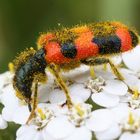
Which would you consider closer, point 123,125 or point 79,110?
point 123,125

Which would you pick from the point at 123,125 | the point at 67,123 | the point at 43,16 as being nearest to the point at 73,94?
the point at 67,123

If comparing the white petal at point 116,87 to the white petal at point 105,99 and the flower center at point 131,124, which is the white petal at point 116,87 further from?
the flower center at point 131,124

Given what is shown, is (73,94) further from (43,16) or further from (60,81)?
(43,16)

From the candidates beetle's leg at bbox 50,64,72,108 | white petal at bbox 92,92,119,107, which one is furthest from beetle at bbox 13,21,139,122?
white petal at bbox 92,92,119,107

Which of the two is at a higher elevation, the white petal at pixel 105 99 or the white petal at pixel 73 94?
the white petal at pixel 73 94

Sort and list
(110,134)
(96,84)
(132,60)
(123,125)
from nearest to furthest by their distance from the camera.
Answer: (110,134) → (123,125) → (96,84) → (132,60)

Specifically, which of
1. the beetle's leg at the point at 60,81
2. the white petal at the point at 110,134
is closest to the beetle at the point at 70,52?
the beetle's leg at the point at 60,81

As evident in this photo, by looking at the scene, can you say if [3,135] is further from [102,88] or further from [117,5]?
[117,5]
